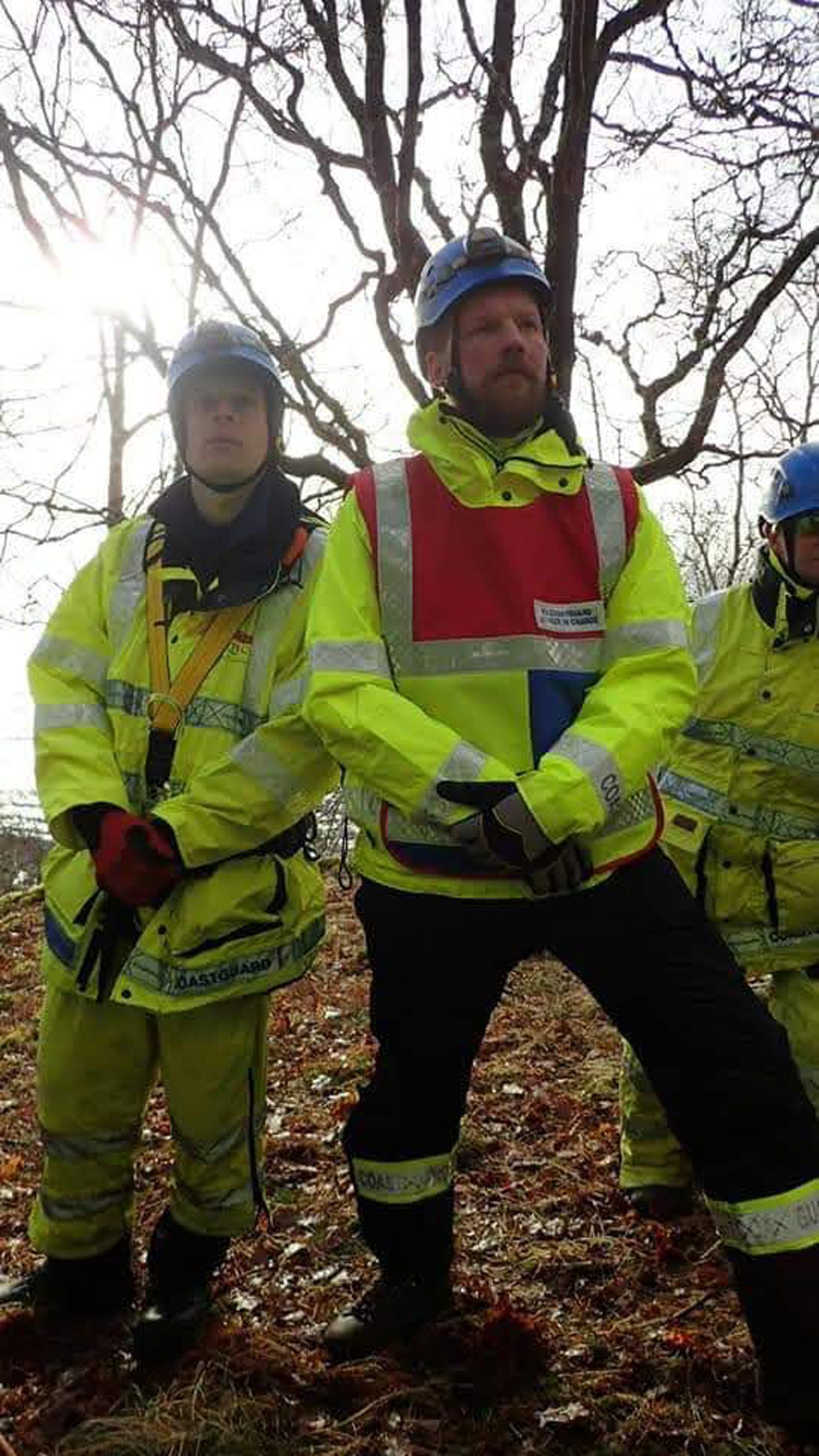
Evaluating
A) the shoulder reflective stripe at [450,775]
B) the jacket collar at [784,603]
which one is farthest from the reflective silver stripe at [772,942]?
the shoulder reflective stripe at [450,775]

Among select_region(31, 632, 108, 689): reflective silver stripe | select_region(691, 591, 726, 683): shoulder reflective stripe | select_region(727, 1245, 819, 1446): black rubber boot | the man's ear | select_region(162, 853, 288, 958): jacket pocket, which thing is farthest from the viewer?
select_region(691, 591, 726, 683): shoulder reflective stripe

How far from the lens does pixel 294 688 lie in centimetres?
289

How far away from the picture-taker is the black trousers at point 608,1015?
2318 mm

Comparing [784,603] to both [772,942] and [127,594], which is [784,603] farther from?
[127,594]

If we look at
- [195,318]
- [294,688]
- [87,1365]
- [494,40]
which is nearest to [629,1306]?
[87,1365]

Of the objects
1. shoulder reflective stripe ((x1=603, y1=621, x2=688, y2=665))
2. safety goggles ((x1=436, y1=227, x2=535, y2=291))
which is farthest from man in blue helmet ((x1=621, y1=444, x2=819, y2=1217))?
safety goggles ((x1=436, y1=227, x2=535, y2=291))

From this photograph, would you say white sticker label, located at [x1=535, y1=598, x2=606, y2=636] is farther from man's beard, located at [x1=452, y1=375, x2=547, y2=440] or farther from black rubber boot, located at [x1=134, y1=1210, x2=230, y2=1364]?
black rubber boot, located at [x1=134, y1=1210, x2=230, y2=1364]

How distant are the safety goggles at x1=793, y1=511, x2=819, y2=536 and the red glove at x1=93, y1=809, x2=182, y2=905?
2272 millimetres

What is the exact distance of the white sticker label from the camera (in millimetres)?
2551

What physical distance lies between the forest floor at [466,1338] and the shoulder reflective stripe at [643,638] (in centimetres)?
180

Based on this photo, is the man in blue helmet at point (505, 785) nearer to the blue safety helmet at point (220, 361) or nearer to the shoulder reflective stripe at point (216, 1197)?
the shoulder reflective stripe at point (216, 1197)

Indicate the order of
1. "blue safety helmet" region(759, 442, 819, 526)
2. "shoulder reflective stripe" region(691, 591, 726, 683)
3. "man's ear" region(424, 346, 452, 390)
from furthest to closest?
"shoulder reflective stripe" region(691, 591, 726, 683)
"blue safety helmet" region(759, 442, 819, 526)
"man's ear" region(424, 346, 452, 390)

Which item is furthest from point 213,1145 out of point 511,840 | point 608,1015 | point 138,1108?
point 511,840

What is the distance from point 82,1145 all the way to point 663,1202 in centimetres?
191
